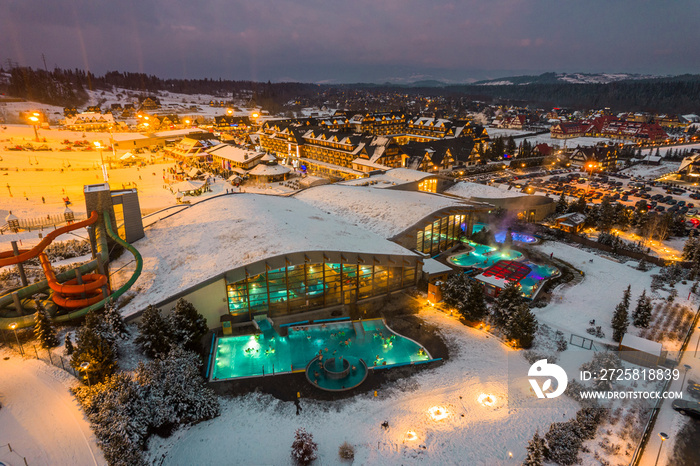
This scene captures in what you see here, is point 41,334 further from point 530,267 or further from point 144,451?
point 530,267

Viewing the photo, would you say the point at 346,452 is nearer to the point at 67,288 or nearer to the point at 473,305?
the point at 473,305

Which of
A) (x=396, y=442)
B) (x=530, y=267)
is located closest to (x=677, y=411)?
(x=396, y=442)

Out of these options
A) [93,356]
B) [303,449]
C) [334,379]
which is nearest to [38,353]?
[93,356]

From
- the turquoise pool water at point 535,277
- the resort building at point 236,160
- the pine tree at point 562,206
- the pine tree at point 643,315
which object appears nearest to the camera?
the pine tree at point 643,315

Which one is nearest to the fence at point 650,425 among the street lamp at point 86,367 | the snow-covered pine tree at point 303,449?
the snow-covered pine tree at point 303,449

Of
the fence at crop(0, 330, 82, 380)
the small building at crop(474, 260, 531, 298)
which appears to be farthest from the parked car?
the fence at crop(0, 330, 82, 380)

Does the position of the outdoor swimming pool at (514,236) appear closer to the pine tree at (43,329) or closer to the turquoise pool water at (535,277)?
the turquoise pool water at (535,277)
